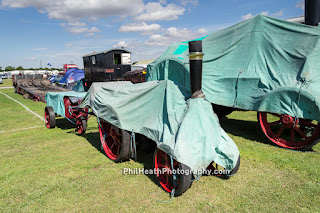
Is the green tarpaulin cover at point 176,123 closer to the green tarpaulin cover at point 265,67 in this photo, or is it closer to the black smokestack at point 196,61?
the black smokestack at point 196,61

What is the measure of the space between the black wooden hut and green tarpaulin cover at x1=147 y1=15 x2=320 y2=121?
42.3ft

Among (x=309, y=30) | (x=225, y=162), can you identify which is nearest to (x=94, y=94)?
(x=225, y=162)

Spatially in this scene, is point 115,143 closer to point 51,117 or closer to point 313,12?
point 51,117

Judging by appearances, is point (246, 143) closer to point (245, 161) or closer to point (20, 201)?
point (245, 161)

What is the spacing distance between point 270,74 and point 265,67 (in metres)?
0.27

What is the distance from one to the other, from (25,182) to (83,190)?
142 cm

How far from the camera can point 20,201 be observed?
3.80 metres

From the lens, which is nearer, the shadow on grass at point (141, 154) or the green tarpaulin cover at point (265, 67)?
the shadow on grass at point (141, 154)

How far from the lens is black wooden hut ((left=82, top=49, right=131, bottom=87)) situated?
19500mm

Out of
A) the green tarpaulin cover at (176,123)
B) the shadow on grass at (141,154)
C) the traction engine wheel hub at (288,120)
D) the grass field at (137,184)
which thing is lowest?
the grass field at (137,184)

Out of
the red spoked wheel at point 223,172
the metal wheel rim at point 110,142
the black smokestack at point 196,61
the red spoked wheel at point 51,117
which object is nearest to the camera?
the black smokestack at point 196,61

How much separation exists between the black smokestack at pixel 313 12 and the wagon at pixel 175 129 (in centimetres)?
417

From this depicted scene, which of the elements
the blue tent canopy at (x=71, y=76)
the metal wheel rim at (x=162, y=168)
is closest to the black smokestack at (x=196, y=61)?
the metal wheel rim at (x=162, y=168)

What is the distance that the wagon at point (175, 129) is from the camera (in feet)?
10.8
